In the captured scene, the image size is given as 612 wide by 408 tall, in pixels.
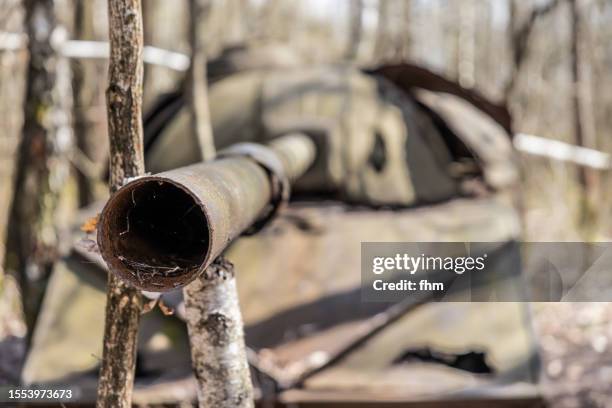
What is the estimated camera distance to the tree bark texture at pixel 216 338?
2797mm

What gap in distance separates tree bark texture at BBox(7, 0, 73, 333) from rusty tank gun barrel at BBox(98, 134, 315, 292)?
3677 millimetres

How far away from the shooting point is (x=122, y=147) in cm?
271

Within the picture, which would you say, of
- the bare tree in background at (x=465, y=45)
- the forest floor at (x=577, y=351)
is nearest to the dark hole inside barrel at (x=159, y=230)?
the forest floor at (x=577, y=351)

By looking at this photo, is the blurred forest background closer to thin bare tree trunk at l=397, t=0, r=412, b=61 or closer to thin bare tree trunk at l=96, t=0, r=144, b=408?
thin bare tree trunk at l=397, t=0, r=412, b=61

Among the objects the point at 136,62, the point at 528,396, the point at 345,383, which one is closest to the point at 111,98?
the point at 136,62

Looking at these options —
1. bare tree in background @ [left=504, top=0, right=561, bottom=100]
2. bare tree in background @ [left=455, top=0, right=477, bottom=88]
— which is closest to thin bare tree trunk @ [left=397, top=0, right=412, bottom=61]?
bare tree in background @ [left=455, top=0, right=477, bottom=88]

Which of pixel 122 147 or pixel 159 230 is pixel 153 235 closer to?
pixel 159 230

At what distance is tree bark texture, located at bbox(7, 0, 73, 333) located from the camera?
6.19 metres

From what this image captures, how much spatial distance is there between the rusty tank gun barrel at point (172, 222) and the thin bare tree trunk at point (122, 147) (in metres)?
0.23

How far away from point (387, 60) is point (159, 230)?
15.8 feet

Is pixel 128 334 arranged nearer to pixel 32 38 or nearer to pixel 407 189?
pixel 407 189

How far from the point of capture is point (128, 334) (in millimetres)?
2809

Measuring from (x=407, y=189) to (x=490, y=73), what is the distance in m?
22.2

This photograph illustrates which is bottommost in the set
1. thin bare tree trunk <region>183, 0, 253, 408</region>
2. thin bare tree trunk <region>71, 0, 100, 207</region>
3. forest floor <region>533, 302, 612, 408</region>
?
thin bare tree trunk <region>183, 0, 253, 408</region>
